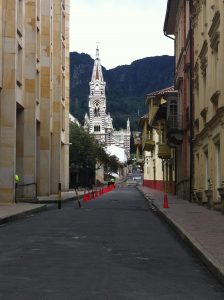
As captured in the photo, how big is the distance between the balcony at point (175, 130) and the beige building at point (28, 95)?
821cm

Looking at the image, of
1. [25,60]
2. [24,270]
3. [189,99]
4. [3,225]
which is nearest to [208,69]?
[189,99]

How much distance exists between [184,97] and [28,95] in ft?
29.9

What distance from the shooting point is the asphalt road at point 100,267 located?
7.20 meters

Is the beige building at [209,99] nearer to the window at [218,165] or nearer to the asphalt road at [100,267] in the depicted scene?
the window at [218,165]

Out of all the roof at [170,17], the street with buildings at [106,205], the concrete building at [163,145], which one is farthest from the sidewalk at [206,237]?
the roof at [170,17]

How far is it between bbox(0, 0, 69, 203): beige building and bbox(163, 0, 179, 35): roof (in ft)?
26.7

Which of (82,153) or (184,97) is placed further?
(82,153)

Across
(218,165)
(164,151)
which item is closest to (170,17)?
(164,151)

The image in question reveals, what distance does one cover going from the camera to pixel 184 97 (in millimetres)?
35906

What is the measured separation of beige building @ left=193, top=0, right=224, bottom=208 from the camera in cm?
2067

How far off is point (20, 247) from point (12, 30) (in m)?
18.7

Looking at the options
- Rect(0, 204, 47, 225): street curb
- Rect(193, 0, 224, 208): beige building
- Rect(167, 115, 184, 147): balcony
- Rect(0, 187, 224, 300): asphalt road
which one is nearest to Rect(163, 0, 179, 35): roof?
Rect(167, 115, 184, 147): balcony

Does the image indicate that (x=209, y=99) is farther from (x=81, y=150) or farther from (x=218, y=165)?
(x=81, y=150)

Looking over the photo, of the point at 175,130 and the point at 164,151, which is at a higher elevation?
the point at 175,130
